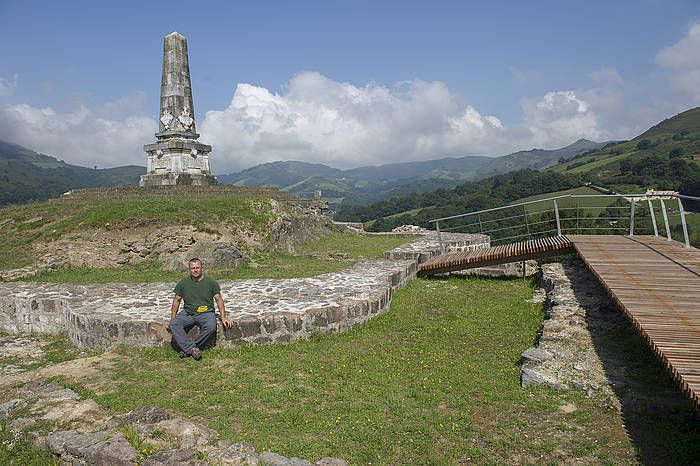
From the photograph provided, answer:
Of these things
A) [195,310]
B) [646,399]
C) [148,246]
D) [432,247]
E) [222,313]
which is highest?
[148,246]

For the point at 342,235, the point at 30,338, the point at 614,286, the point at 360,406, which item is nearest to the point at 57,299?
the point at 30,338

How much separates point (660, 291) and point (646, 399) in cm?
231

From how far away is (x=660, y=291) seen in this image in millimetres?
6113

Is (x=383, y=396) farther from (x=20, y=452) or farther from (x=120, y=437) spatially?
(x=20, y=452)

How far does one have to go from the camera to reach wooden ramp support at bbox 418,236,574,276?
10852mm

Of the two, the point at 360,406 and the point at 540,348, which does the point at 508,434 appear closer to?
the point at 360,406

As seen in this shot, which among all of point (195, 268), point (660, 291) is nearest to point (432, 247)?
point (660, 291)

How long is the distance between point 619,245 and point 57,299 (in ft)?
39.7

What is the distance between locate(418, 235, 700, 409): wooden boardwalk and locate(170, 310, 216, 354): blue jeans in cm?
560

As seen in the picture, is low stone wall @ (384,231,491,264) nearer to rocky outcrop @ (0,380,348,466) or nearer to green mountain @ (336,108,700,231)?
rocky outcrop @ (0,380,348,466)

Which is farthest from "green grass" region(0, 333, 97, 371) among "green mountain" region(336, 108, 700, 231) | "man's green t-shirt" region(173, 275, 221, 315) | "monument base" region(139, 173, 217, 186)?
"green mountain" region(336, 108, 700, 231)

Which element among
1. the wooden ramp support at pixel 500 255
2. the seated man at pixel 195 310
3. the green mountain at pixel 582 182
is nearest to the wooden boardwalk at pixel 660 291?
the wooden ramp support at pixel 500 255

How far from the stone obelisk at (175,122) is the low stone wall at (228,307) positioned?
907cm

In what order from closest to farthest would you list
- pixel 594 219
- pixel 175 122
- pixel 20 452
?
pixel 20 452, pixel 594 219, pixel 175 122
